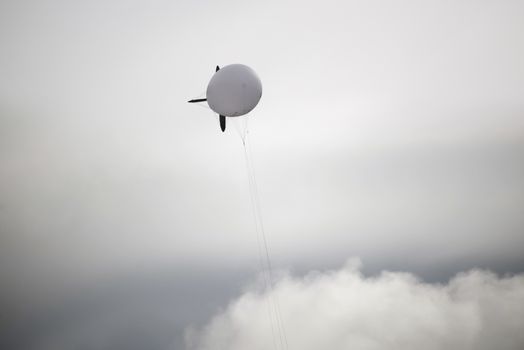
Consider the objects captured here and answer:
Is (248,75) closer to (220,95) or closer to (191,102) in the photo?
(220,95)

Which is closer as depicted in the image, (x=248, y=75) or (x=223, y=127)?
(x=248, y=75)

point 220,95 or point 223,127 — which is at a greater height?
point 220,95

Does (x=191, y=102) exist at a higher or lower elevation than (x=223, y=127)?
higher

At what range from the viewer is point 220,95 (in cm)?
2520

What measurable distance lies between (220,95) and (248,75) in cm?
319

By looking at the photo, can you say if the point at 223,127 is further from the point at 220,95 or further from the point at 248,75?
the point at 248,75

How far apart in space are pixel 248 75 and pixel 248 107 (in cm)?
285

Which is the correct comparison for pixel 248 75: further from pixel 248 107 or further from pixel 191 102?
pixel 191 102

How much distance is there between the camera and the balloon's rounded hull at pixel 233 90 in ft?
82.0

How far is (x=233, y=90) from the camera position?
81.9ft

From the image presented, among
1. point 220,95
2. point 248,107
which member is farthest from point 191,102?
point 248,107

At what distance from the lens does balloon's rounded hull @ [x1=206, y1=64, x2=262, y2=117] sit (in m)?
25.0

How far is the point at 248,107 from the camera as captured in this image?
2645cm

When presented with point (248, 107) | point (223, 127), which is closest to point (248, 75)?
point (248, 107)
